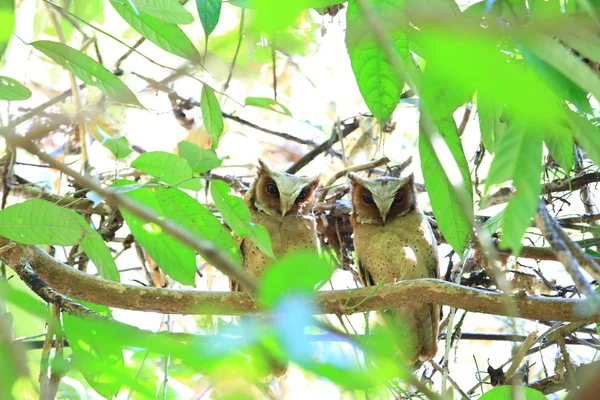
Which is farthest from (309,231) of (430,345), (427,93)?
(427,93)

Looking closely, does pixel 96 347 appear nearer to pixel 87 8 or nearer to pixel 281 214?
pixel 281 214

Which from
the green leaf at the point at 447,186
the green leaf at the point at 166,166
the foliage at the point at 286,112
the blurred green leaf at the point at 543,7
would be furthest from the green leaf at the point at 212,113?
the blurred green leaf at the point at 543,7

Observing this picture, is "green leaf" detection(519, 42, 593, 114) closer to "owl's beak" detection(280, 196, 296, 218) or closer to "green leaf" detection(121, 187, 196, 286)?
"green leaf" detection(121, 187, 196, 286)

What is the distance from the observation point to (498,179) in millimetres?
817

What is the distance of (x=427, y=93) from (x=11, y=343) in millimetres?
554

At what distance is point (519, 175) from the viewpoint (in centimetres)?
83

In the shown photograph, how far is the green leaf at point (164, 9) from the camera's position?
4.30 feet

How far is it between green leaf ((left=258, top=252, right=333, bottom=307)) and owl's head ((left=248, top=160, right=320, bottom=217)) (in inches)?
81.6

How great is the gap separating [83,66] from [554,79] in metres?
0.98

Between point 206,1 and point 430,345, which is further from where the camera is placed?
point 430,345

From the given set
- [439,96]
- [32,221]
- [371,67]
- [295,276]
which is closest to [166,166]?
[32,221]

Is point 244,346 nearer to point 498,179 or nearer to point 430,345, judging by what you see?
point 498,179

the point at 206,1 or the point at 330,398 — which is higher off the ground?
the point at 206,1

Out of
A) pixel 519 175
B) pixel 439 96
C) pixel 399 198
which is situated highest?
pixel 399 198
